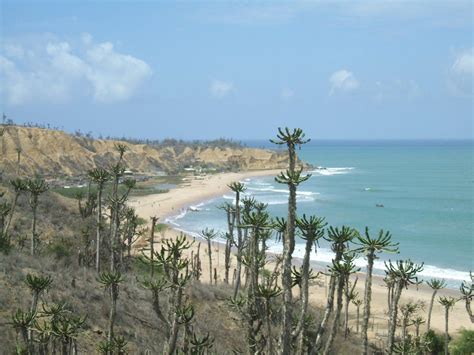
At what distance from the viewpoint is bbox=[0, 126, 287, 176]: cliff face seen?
98.4m

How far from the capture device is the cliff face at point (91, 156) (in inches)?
3873

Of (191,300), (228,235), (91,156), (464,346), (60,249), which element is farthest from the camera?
(91,156)

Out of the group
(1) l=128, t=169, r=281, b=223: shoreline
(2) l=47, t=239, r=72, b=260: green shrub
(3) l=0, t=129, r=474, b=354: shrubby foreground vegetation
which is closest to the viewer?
(3) l=0, t=129, r=474, b=354: shrubby foreground vegetation

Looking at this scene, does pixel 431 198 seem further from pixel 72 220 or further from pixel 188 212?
pixel 72 220

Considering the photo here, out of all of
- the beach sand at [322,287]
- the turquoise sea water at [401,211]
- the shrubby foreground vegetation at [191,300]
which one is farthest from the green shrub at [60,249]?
the turquoise sea water at [401,211]

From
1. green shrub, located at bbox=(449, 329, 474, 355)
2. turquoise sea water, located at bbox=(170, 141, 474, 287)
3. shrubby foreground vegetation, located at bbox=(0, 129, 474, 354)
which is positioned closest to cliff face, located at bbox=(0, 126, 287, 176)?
turquoise sea water, located at bbox=(170, 141, 474, 287)

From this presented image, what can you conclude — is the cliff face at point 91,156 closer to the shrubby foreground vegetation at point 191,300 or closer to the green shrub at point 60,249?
the green shrub at point 60,249

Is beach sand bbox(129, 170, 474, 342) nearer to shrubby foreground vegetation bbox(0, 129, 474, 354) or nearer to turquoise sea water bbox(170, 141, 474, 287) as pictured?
turquoise sea water bbox(170, 141, 474, 287)

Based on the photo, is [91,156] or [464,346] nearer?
[464,346]

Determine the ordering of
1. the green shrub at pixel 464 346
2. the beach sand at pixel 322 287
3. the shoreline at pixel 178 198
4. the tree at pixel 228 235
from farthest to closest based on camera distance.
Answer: the shoreline at pixel 178 198, the beach sand at pixel 322 287, the tree at pixel 228 235, the green shrub at pixel 464 346

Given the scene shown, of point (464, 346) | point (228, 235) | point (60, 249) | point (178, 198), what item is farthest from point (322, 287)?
point (178, 198)

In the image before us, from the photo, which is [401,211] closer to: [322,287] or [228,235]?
[322,287]

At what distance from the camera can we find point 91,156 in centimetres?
11625

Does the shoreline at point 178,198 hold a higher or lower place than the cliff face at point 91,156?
lower
